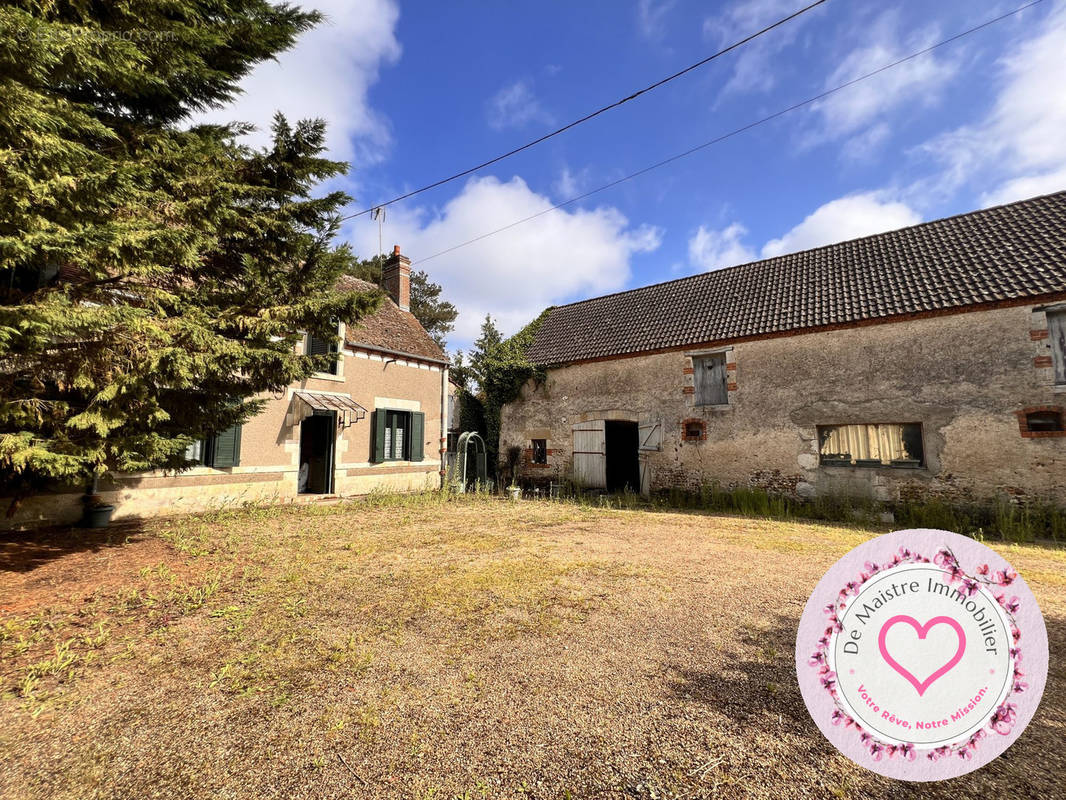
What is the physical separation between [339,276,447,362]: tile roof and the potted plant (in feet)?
18.3

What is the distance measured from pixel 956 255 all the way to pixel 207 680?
1484 cm

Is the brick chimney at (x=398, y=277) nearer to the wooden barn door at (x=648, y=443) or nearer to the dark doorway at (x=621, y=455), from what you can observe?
the dark doorway at (x=621, y=455)

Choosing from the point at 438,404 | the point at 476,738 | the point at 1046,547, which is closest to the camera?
the point at 476,738

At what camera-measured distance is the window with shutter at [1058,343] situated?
26.7 ft

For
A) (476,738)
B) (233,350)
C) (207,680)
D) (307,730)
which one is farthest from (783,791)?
(233,350)

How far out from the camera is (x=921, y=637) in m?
1.20

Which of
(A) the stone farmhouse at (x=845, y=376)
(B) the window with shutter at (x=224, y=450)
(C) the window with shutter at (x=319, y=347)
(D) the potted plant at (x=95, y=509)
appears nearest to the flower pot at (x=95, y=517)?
(D) the potted plant at (x=95, y=509)

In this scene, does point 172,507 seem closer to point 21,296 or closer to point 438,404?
point 21,296

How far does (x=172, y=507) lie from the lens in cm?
843

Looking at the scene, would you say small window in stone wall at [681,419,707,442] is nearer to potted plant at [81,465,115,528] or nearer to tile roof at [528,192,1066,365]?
tile roof at [528,192,1066,365]

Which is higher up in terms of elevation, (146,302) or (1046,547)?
(146,302)

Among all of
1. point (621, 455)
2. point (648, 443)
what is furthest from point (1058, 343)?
point (621, 455)

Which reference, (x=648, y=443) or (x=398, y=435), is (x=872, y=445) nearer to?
(x=648, y=443)

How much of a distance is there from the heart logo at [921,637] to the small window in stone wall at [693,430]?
36.4ft
